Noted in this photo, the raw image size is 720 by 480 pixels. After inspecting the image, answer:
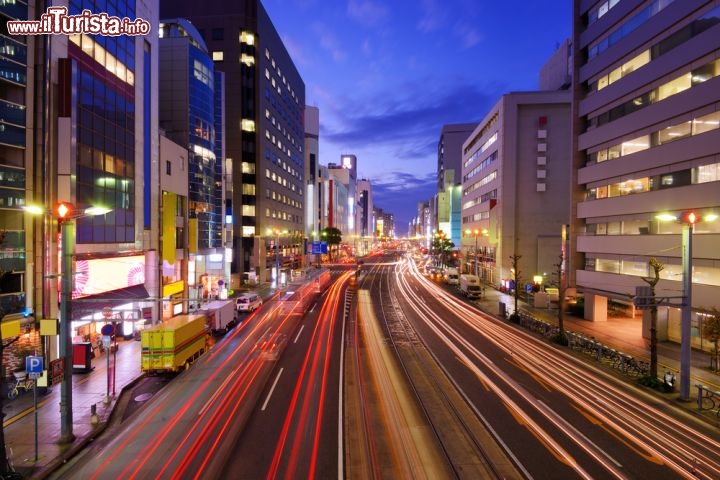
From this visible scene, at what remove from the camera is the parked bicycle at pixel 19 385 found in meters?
20.5

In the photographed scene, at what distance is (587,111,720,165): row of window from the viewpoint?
95.5ft

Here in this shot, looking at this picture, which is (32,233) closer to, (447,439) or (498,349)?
(447,439)

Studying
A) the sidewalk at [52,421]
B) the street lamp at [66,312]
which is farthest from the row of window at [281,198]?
the street lamp at [66,312]

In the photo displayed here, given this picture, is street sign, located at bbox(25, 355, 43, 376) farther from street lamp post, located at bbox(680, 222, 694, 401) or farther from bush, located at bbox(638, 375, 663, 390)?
bush, located at bbox(638, 375, 663, 390)

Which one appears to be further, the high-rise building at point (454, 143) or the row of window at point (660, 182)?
the high-rise building at point (454, 143)

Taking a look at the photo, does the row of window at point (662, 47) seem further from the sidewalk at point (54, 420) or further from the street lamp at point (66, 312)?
the sidewalk at point (54, 420)

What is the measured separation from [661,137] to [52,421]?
4296 cm

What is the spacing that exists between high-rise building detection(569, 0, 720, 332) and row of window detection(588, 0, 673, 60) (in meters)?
0.09

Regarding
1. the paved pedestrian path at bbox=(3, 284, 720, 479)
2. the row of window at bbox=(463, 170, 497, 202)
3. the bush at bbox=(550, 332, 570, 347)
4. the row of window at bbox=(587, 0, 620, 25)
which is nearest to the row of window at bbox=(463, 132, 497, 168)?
the row of window at bbox=(463, 170, 497, 202)

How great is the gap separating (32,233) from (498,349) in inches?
1166

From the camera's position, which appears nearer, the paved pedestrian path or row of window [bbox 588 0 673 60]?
the paved pedestrian path

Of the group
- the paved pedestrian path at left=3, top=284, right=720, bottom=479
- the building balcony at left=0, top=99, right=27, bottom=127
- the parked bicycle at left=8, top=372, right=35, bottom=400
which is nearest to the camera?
the paved pedestrian path at left=3, top=284, right=720, bottom=479

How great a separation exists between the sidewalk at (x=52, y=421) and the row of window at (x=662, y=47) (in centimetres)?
4254

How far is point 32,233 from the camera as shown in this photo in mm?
22719
